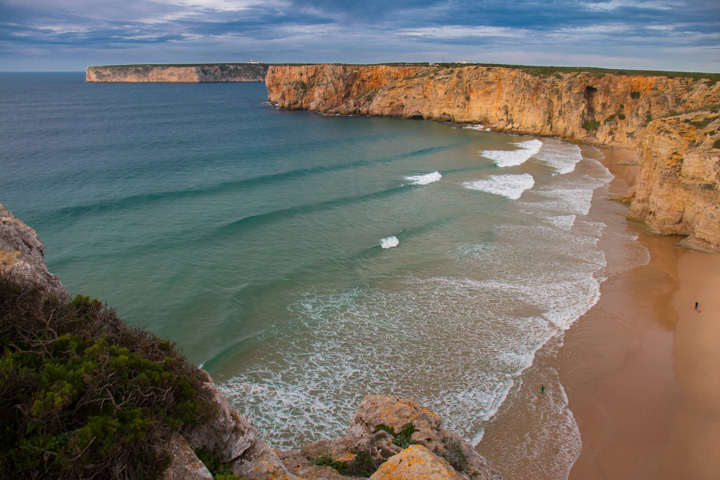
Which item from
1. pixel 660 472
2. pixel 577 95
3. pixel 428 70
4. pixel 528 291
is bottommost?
pixel 660 472

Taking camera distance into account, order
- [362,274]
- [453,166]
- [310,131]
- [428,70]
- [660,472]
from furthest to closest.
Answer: [428,70], [310,131], [453,166], [362,274], [660,472]

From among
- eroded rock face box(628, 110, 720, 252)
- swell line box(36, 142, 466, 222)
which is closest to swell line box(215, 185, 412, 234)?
swell line box(36, 142, 466, 222)

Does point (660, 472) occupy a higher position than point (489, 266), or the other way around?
point (489, 266)

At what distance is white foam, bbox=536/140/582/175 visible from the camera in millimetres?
44094

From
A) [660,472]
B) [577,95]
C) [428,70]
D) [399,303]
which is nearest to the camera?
[660,472]

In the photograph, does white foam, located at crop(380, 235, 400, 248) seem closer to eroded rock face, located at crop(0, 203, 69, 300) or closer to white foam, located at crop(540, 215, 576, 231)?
white foam, located at crop(540, 215, 576, 231)

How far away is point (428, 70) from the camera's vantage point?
84.9m

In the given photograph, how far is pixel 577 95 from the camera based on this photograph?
59.7 m

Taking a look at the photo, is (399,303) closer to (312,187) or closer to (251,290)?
(251,290)

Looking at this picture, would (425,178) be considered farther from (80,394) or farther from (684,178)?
(80,394)

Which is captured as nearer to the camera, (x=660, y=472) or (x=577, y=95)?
(x=660, y=472)

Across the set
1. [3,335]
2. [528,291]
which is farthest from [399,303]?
[3,335]

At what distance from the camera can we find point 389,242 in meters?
24.0

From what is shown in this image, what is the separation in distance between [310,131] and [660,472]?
61.5 metres
